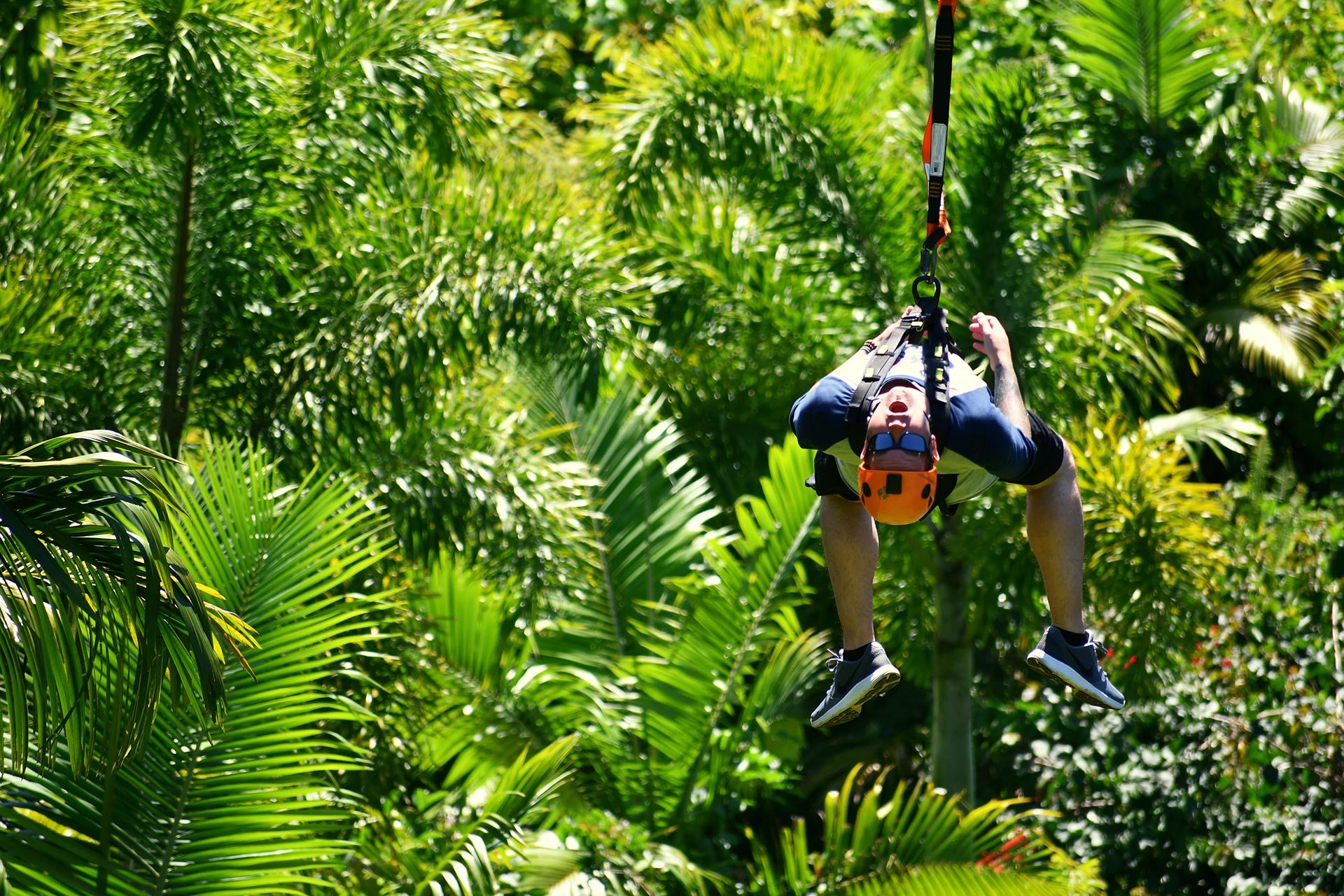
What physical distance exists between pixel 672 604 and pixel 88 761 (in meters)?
4.46

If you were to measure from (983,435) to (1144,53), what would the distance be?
6064 millimetres

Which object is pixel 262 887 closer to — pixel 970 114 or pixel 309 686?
pixel 309 686

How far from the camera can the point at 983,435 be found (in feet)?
10.3

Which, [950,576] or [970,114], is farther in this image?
[950,576]

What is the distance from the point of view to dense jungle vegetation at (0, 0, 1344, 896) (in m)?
5.43

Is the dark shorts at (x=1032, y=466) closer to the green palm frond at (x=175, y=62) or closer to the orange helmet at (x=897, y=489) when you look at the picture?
the orange helmet at (x=897, y=489)

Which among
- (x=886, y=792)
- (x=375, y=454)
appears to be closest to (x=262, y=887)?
(x=375, y=454)

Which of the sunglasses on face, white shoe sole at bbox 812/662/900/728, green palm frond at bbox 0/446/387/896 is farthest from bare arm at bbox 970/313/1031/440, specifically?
green palm frond at bbox 0/446/387/896

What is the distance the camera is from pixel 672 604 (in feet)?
26.6

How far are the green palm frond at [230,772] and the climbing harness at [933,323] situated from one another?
7.87 ft

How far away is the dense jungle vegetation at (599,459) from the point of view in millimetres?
5426

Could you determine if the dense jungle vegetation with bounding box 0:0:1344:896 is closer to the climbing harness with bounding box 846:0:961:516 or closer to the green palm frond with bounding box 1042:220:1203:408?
the green palm frond with bounding box 1042:220:1203:408

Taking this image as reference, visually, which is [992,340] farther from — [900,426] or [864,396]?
[900,426]

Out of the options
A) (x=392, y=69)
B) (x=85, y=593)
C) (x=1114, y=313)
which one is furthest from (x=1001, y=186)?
(x=85, y=593)
